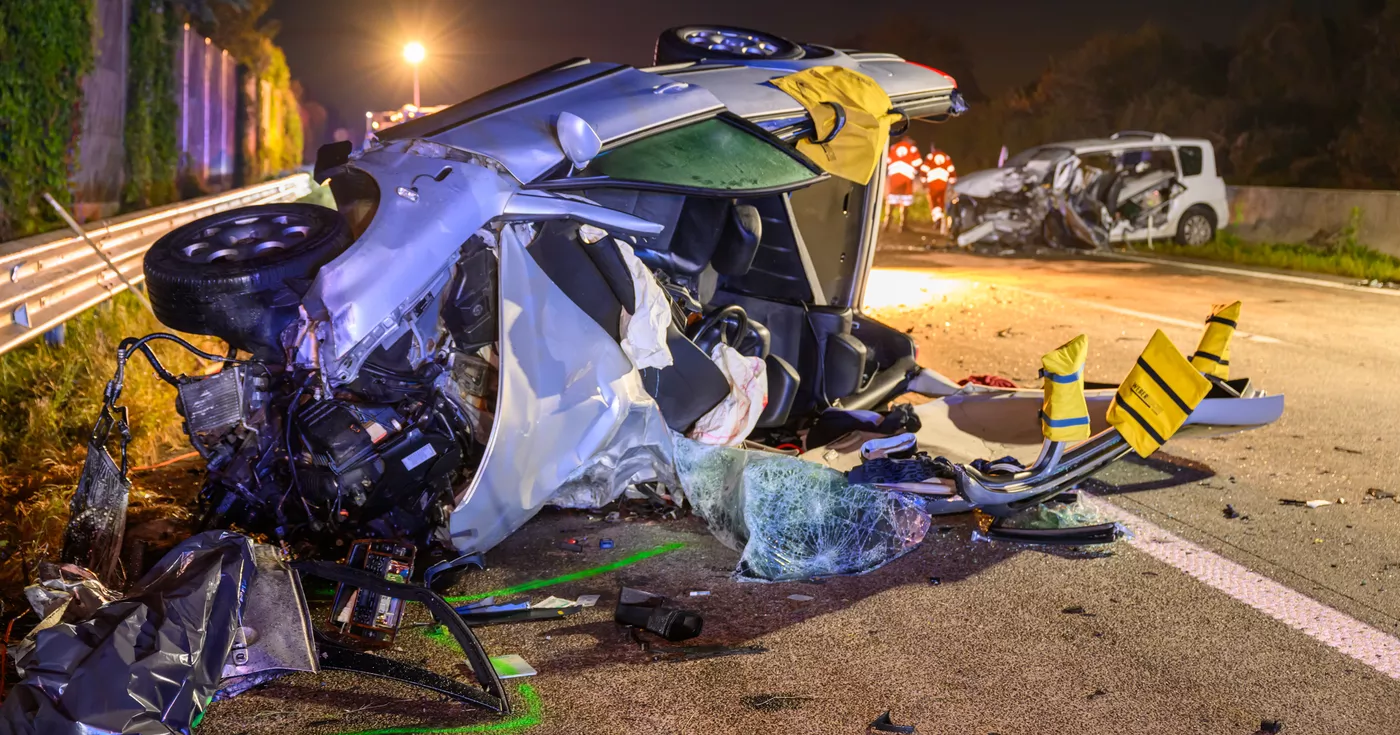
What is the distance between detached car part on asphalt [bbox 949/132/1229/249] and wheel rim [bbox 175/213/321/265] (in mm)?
14227

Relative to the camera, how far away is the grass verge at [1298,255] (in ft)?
42.1

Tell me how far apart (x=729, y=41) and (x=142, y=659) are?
4130mm

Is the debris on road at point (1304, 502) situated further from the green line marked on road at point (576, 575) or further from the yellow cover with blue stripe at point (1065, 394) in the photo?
the green line marked on road at point (576, 575)

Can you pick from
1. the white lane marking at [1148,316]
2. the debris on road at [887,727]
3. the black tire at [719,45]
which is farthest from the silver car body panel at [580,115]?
the white lane marking at [1148,316]

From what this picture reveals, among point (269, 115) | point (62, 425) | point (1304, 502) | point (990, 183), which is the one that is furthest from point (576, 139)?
point (269, 115)

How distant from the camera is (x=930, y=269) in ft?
45.9

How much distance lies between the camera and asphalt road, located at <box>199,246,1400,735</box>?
108 inches

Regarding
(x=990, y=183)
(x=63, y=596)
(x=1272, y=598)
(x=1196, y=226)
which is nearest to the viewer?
(x=63, y=596)

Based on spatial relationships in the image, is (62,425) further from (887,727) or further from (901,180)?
(901,180)

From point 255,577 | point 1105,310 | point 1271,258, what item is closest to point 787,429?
point 255,577

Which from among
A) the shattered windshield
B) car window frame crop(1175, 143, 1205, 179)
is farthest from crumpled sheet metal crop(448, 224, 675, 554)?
car window frame crop(1175, 143, 1205, 179)

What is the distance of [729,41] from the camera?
568 cm

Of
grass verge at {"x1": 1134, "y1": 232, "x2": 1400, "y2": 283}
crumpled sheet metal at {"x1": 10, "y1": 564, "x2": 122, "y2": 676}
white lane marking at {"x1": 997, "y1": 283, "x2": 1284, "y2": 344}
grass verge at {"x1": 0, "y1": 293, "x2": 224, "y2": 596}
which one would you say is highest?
grass verge at {"x1": 1134, "y1": 232, "x2": 1400, "y2": 283}

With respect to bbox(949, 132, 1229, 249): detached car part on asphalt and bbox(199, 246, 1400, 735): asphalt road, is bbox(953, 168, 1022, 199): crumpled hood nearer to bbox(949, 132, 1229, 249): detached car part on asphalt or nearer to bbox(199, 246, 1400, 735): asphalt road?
bbox(949, 132, 1229, 249): detached car part on asphalt
